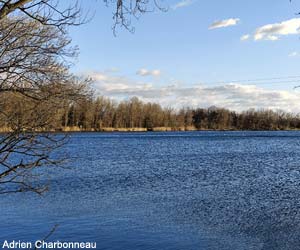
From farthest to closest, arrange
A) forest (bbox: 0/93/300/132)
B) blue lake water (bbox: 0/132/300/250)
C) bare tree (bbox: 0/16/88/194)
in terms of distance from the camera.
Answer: forest (bbox: 0/93/300/132) → blue lake water (bbox: 0/132/300/250) → bare tree (bbox: 0/16/88/194)

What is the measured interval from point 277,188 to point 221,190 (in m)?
2.94

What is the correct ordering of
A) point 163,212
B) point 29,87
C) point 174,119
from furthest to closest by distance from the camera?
point 174,119 < point 163,212 < point 29,87

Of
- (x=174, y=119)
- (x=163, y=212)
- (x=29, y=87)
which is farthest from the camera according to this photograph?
(x=174, y=119)

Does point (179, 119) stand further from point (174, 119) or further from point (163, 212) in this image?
point (163, 212)

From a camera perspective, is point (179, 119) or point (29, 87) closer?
point (29, 87)

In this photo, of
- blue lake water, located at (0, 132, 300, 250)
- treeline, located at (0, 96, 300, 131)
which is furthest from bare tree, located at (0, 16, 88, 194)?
treeline, located at (0, 96, 300, 131)

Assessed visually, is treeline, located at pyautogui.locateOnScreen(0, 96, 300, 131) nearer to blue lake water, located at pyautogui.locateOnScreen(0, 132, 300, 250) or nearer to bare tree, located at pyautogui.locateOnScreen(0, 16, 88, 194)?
blue lake water, located at pyautogui.locateOnScreen(0, 132, 300, 250)

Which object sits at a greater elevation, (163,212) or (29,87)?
(29,87)

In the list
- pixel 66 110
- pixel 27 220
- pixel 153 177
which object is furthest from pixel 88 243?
pixel 153 177

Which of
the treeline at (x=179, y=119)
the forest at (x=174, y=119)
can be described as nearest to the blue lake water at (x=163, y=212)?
the forest at (x=174, y=119)

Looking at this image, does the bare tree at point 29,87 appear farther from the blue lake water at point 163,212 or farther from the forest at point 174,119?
the forest at point 174,119

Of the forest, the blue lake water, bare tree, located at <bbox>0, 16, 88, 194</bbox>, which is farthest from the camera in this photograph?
the forest

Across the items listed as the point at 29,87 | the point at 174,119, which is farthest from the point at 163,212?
the point at 174,119

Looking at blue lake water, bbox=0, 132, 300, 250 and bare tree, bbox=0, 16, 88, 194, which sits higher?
bare tree, bbox=0, 16, 88, 194
